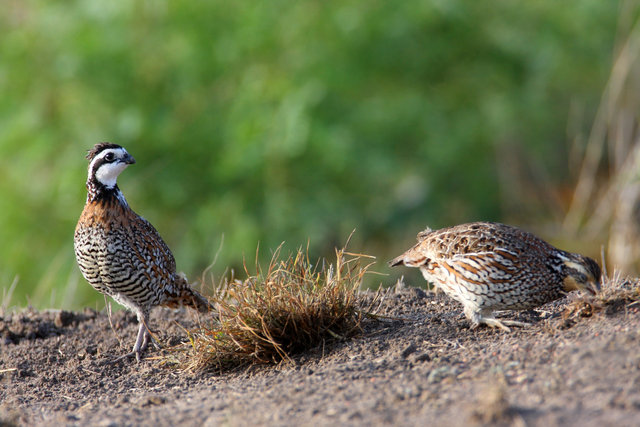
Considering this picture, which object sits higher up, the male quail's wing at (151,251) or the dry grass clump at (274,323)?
the male quail's wing at (151,251)

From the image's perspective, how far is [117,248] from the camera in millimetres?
5719

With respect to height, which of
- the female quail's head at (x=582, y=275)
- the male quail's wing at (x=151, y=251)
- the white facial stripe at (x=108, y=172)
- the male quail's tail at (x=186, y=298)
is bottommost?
the male quail's tail at (x=186, y=298)

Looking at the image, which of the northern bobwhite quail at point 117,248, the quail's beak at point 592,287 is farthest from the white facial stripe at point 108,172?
the quail's beak at point 592,287

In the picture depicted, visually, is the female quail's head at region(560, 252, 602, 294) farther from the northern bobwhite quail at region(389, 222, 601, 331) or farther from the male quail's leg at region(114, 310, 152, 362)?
the male quail's leg at region(114, 310, 152, 362)

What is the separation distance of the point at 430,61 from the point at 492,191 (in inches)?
88.9

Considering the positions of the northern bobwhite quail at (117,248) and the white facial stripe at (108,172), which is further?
the white facial stripe at (108,172)

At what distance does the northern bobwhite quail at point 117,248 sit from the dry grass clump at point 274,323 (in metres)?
0.93

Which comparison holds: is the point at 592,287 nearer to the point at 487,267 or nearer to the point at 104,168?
the point at 487,267

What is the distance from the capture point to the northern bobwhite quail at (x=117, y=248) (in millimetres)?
5711

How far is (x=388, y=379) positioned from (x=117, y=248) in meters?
2.52

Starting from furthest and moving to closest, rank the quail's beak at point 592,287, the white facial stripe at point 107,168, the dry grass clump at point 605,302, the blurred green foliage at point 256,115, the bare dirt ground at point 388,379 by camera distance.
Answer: the blurred green foliage at point 256,115, the white facial stripe at point 107,168, the quail's beak at point 592,287, the dry grass clump at point 605,302, the bare dirt ground at point 388,379

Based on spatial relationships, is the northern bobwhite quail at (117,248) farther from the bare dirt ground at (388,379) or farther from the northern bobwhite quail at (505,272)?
the northern bobwhite quail at (505,272)

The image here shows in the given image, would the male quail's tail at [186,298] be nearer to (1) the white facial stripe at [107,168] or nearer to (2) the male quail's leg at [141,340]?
(2) the male quail's leg at [141,340]

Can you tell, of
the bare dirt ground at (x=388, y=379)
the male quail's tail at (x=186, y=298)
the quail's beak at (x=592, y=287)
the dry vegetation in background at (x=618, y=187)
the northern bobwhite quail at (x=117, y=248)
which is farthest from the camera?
the dry vegetation in background at (x=618, y=187)
